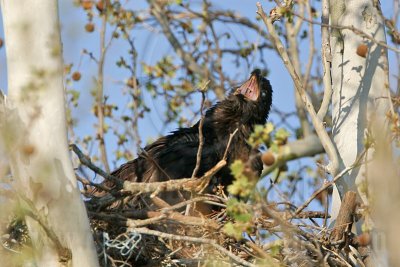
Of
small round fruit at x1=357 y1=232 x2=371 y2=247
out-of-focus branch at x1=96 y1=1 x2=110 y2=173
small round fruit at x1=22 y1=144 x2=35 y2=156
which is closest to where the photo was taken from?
small round fruit at x1=22 y1=144 x2=35 y2=156

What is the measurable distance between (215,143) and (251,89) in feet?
3.33

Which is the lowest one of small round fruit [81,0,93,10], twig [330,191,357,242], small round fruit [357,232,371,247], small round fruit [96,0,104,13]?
small round fruit [357,232,371,247]

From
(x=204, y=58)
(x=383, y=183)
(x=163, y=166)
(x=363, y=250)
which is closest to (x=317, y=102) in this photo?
(x=204, y=58)

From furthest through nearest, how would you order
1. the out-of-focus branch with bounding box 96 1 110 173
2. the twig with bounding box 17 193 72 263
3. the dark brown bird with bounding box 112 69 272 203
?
the out-of-focus branch with bounding box 96 1 110 173 → the dark brown bird with bounding box 112 69 272 203 → the twig with bounding box 17 193 72 263

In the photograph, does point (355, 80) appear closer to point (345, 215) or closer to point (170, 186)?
point (345, 215)

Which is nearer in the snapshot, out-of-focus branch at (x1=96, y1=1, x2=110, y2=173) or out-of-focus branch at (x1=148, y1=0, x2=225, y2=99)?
out-of-focus branch at (x1=96, y1=1, x2=110, y2=173)

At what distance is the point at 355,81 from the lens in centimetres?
770

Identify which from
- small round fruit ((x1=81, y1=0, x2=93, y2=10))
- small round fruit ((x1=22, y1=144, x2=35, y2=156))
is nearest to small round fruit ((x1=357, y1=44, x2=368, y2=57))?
small round fruit ((x1=22, y1=144, x2=35, y2=156))

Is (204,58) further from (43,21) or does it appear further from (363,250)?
(43,21)

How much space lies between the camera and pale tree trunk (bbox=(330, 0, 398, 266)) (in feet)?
24.5

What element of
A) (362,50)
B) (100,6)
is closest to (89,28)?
(100,6)

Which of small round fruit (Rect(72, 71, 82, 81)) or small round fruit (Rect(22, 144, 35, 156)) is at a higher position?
small round fruit (Rect(72, 71, 82, 81))

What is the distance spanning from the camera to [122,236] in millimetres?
7191

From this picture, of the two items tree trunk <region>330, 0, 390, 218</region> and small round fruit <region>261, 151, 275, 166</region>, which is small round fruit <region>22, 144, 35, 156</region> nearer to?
small round fruit <region>261, 151, 275, 166</region>
